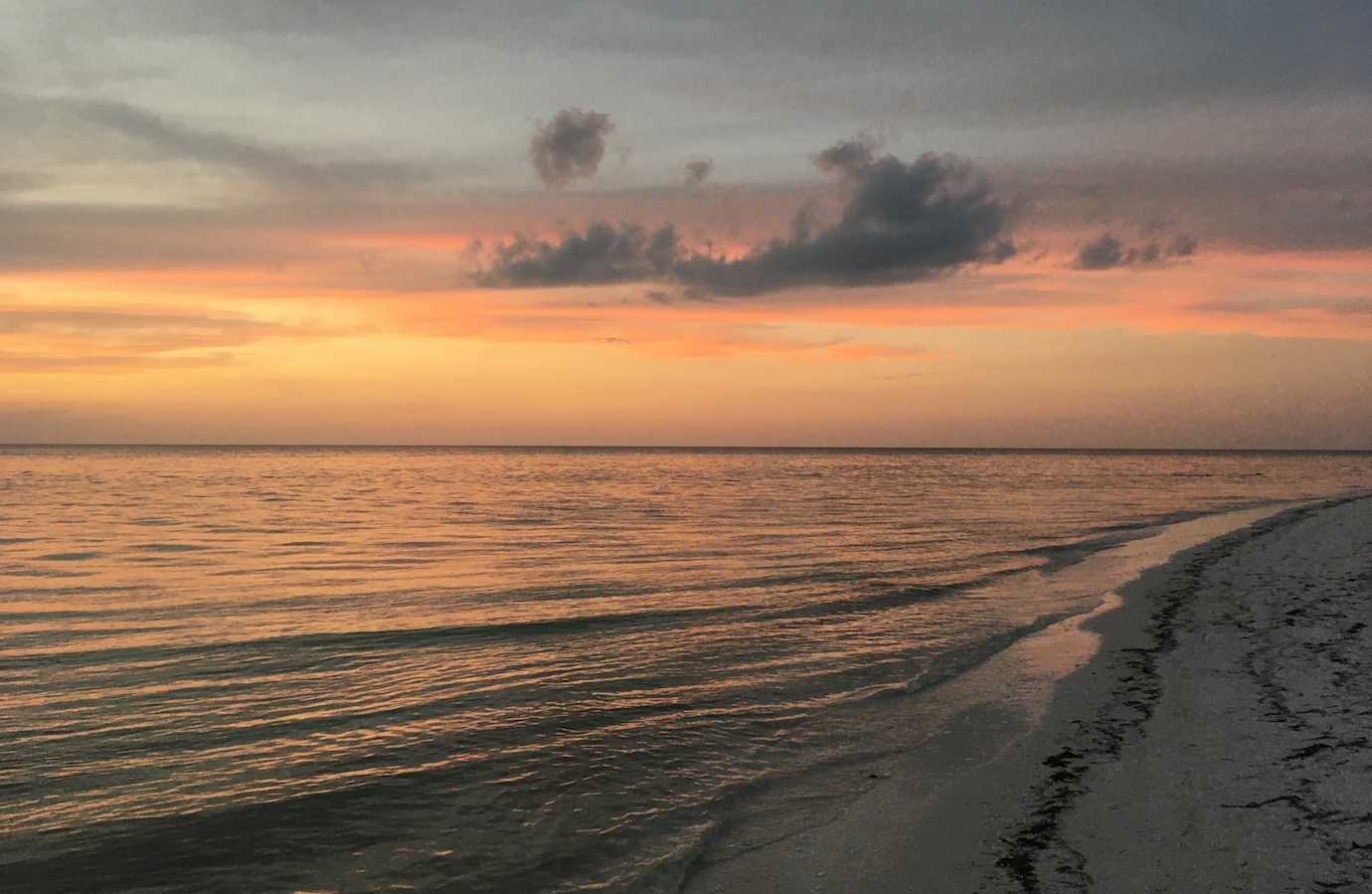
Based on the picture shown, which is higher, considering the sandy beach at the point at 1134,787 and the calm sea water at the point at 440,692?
the sandy beach at the point at 1134,787

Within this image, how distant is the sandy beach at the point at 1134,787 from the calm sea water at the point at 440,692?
1076mm

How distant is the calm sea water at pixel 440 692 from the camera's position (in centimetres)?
728

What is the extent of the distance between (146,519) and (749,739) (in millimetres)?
37219

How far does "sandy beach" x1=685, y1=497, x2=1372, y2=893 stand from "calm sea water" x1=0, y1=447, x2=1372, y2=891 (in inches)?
42.4

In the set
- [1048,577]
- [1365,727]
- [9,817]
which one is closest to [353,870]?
[9,817]

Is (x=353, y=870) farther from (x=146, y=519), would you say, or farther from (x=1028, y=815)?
(x=146, y=519)

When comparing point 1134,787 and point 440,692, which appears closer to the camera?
point 1134,787

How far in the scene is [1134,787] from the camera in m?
7.78

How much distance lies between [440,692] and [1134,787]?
8.24 metres

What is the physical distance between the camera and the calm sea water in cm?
728

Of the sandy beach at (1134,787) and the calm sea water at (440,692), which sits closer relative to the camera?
the sandy beach at (1134,787)

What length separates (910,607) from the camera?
18750mm

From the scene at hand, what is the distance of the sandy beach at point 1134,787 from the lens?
6.25 m

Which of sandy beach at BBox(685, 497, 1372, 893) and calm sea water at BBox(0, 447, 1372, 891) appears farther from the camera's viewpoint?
calm sea water at BBox(0, 447, 1372, 891)
